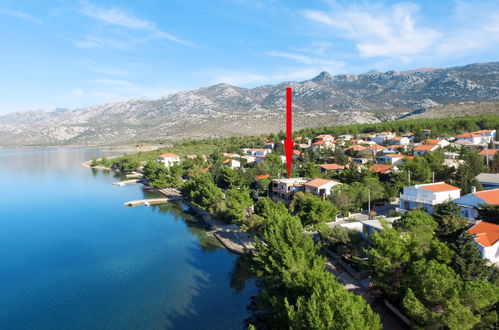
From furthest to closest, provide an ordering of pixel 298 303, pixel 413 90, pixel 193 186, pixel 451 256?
pixel 413 90
pixel 193 186
pixel 451 256
pixel 298 303

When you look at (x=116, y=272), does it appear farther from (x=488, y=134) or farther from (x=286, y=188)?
(x=488, y=134)

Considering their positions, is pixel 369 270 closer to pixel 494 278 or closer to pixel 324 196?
pixel 494 278

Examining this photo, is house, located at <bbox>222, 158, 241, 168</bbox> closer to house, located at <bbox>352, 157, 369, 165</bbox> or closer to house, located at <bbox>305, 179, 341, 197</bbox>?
house, located at <bbox>352, 157, 369, 165</bbox>

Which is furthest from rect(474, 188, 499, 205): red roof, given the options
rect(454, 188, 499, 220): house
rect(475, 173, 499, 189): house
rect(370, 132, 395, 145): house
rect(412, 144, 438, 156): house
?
rect(370, 132, 395, 145): house

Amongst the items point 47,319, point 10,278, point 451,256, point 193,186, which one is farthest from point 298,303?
point 193,186

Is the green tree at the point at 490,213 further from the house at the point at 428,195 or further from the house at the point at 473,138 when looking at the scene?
the house at the point at 473,138
